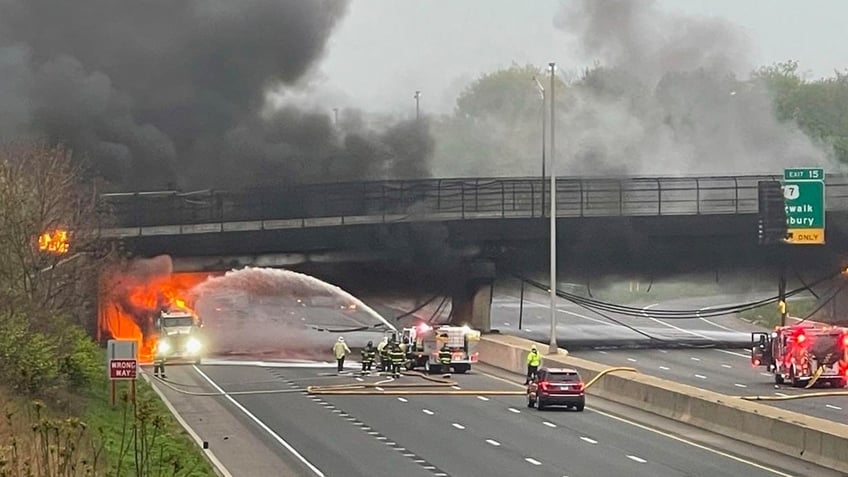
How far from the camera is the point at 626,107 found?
8919cm

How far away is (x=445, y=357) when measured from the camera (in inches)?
1996

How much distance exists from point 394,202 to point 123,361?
95.4 feet

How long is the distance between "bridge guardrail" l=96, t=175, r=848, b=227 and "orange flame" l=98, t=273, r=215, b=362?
2.89 metres

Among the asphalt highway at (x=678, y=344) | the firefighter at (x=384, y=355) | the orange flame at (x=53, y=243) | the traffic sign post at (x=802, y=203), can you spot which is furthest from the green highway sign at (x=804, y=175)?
the orange flame at (x=53, y=243)

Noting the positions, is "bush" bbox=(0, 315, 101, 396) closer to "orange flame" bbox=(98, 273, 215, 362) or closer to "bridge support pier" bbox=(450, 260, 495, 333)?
"orange flame" bbox=(98, 273, 215, 362)

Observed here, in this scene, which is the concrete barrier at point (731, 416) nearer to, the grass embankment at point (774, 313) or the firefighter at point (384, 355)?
the firefighter at point (384, 355)

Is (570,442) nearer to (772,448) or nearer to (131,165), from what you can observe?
(772,448)

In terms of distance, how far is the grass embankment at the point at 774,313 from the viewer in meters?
84.1

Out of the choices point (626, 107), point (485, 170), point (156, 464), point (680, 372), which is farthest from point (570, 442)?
point (485, 170)

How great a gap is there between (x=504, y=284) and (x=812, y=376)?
2268cm

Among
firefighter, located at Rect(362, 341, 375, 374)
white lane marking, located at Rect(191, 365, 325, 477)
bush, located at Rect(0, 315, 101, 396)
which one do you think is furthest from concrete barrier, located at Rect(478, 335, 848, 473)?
bush, located at Rect(0, 315, 101, 396)

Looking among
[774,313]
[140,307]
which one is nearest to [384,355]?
[140,307]

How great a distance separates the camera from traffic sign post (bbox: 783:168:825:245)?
54312 mm

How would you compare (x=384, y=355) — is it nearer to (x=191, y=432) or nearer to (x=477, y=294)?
(x=477, y=294)
